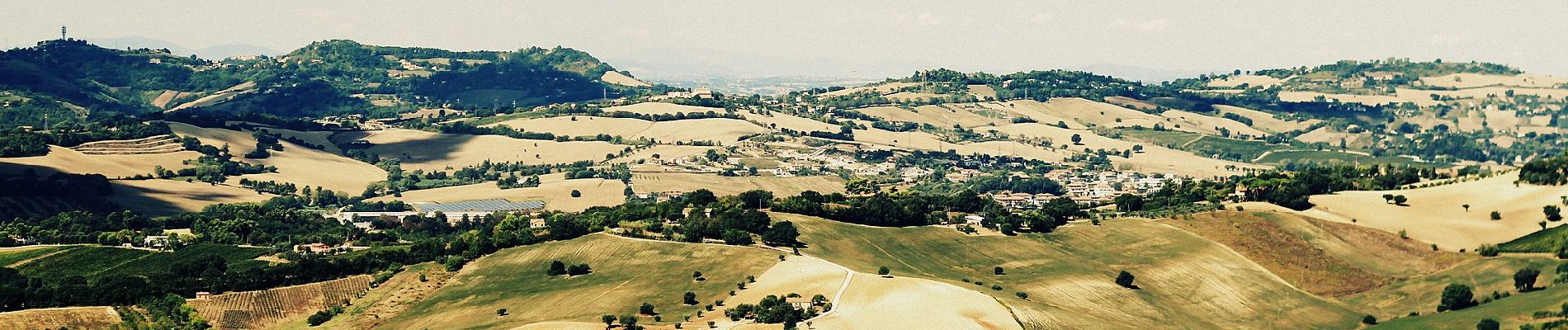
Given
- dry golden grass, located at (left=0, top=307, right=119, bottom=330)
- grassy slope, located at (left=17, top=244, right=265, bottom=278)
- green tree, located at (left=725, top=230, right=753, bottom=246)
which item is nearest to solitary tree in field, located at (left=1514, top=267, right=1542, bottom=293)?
green tree, located at (left=725, top=230, right=753, bottom=246)

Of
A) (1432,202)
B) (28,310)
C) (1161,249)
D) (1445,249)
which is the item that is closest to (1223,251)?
(1161,249)

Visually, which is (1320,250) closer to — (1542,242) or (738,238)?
(1542,242)

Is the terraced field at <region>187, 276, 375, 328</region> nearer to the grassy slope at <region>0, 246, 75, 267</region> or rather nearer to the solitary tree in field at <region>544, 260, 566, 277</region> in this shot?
the solitary tree in field at <region>544, 260, 566, 277</region>

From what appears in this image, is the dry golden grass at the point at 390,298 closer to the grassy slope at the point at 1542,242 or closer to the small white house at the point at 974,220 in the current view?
the small white house at the point at 974,220

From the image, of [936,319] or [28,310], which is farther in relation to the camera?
[28,310]

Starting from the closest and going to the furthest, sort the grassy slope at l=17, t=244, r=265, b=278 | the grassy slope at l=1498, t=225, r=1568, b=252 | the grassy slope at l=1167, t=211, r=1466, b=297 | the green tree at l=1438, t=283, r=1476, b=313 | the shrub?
the green tree at l=1438, t=283, r=1476, b=313
the shrub
the grassy slope at l=17, t=244, r=265, b=278
the grassy slope at l=1498, t=225, r=1568, b=252
the grassy slope at l=1167, t=211, r=1466, b=297

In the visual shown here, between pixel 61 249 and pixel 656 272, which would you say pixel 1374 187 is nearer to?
A: pixel 656 272
